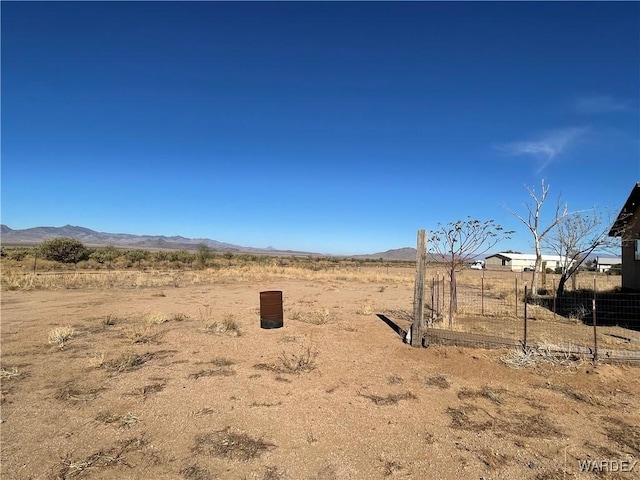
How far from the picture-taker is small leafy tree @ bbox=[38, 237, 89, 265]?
3791 centimetres

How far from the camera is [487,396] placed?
5.84m

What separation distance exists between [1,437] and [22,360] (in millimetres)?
3580

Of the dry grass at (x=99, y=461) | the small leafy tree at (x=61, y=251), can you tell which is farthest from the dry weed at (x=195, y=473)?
the small leafy tree at (x=61, y=251)

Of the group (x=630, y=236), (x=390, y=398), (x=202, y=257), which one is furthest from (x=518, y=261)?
(x=390, y=398)

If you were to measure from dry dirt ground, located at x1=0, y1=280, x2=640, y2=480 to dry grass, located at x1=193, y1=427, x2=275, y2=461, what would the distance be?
21 millimetres

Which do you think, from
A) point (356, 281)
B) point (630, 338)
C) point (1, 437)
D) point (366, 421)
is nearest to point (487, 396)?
point (366, 421)

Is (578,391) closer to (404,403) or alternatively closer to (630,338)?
(404,403)

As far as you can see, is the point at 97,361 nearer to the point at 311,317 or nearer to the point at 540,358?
the point at 311,317

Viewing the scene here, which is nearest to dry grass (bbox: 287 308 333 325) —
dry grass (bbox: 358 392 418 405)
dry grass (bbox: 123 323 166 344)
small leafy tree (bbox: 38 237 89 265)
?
dry grass (bbox: 123 323 166 344)

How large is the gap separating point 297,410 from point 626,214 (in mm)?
16884

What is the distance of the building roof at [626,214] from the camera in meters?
15.5

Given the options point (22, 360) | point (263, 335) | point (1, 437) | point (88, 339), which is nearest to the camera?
point (1, 437)

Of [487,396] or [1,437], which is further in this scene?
[487,396]

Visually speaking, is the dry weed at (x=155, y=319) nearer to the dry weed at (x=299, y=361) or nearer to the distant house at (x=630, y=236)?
the dry weed at (x=299, y=361)
